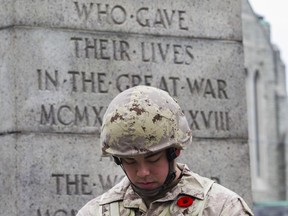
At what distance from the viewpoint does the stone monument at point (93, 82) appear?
29.4ft

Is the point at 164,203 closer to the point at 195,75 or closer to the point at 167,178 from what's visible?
the point at 167,178

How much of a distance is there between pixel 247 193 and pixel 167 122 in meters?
4.56

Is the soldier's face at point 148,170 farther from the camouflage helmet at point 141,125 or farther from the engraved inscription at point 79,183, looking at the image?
the engraved inscription at point 79,183

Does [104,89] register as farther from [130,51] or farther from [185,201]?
[185,201]

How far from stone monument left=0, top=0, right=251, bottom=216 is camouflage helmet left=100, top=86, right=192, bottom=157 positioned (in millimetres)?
3708

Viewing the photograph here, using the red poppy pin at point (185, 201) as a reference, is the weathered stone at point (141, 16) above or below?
above

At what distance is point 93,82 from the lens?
931 cm

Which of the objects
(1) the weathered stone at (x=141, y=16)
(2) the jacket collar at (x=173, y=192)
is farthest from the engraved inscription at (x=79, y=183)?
(2) the jacket collar at (x=173, y=192)

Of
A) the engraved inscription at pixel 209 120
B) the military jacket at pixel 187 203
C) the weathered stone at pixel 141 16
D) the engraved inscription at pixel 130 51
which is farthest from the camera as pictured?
the engraved inscription at pixel 209 120

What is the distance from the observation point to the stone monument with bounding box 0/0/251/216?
8.96 m

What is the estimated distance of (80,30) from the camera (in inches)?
367

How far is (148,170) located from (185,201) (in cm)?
21

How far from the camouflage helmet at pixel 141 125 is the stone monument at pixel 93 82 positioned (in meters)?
3.71

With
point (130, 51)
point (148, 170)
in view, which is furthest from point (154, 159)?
point (130, 51)
